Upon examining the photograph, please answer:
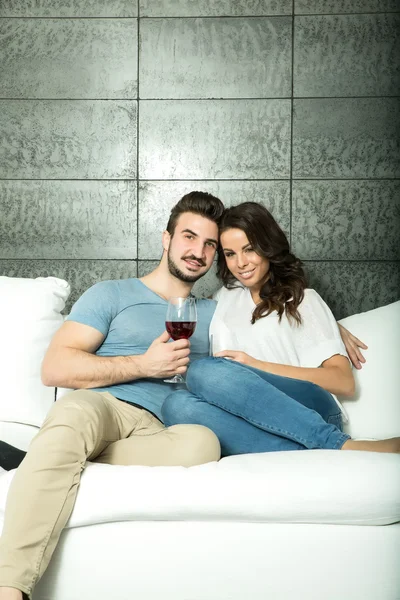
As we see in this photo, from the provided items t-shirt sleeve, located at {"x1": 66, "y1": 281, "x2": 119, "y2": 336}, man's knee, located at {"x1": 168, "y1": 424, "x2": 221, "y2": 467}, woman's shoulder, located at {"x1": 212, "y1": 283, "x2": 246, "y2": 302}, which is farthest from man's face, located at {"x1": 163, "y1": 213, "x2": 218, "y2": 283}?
man's knee, located at {"x1": 168, "y1": 424, "x2": 221, "y2": 467}

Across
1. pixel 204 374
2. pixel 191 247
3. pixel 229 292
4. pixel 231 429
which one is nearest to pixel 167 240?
pixel 191 247

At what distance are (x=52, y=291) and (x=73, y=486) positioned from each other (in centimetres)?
108

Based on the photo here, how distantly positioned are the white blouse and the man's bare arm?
0.92 feet

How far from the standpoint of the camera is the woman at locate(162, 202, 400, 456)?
2039 millimetres

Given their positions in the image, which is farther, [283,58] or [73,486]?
[283,58]

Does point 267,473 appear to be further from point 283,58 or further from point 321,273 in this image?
point 283,58

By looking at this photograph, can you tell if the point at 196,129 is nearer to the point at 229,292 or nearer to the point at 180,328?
the point at 229,292

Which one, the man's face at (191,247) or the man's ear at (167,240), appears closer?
the man's face at (191,247)

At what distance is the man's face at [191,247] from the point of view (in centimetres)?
255

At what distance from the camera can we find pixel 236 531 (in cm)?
177

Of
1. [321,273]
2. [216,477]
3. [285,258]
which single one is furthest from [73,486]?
[321,273]

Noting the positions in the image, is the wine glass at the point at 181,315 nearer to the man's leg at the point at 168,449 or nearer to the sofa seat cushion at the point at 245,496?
the man's leg at the point at 168,449

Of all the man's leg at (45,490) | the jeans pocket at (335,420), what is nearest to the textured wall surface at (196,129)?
the jeans pocket at (335,420)

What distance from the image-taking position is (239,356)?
2.25 meters
